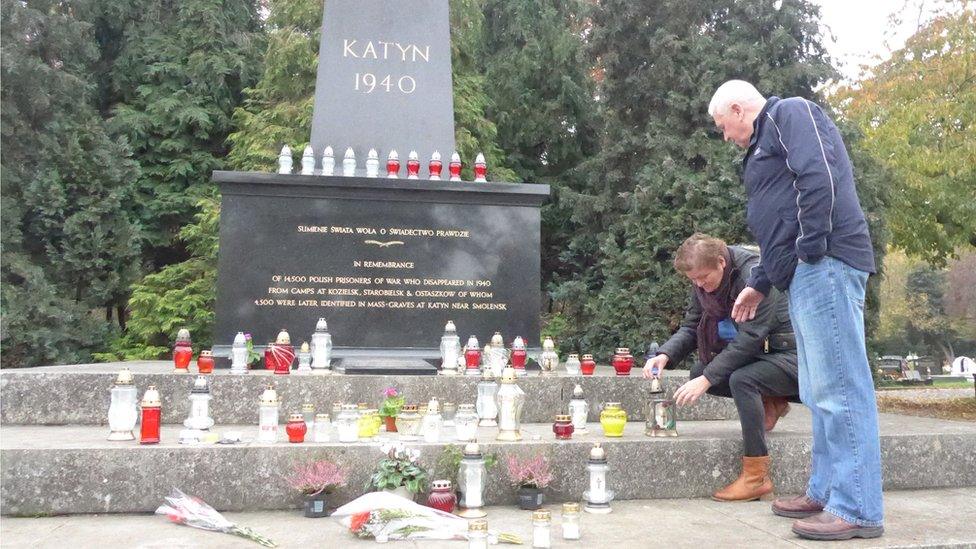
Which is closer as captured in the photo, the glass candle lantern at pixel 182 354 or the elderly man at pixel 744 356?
the elderly man at pixel 744 356

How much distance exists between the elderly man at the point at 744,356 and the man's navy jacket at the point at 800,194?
0.61 m

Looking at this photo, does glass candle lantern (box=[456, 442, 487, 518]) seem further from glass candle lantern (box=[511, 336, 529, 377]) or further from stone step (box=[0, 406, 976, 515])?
glass candle lantern (box=[511, 336, 529, 377])

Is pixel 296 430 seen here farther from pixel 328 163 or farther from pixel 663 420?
pixel 328 163

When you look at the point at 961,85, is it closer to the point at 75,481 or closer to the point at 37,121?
the point at 75,481

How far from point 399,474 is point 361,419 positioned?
65 cm

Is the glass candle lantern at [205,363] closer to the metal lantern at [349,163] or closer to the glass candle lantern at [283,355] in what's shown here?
the glass candle lantern at [283,355]

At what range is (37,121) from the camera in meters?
14.1

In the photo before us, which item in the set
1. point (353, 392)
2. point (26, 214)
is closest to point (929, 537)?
point (353, 392)

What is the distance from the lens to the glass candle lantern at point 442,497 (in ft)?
12.8

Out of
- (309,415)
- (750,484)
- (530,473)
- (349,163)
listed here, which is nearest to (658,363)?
(750,484)

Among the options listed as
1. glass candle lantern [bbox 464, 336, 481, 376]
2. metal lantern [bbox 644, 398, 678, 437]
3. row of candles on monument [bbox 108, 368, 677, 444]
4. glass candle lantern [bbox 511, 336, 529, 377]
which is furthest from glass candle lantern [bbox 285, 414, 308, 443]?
glass candle lantern [bbox 511, 336, 529, 377]

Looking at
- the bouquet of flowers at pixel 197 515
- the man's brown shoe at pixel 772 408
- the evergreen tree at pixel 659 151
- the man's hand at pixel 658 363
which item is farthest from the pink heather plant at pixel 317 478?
the evergreen tree at pixel 659 151

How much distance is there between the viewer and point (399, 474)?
3.93 metres

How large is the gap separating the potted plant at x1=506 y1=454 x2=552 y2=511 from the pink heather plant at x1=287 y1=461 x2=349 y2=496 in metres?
0.88
